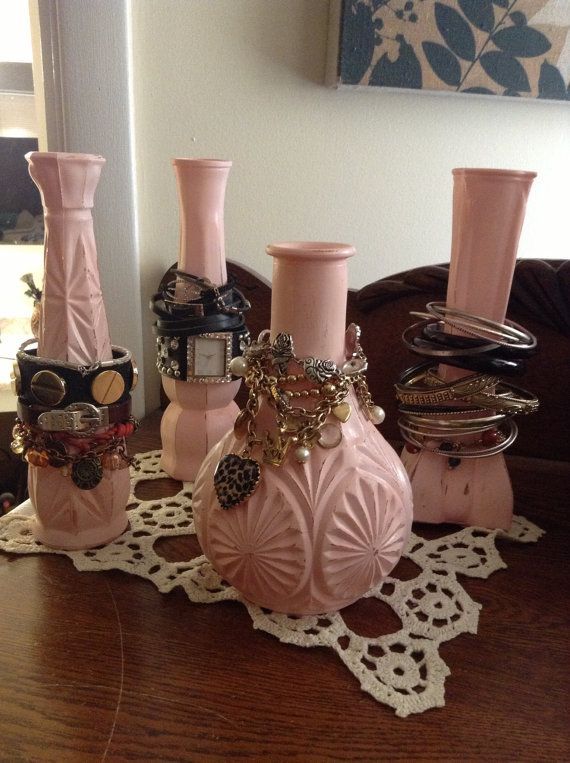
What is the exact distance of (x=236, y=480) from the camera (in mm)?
432

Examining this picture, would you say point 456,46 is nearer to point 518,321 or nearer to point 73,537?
point 518,321

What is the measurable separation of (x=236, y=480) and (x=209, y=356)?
223 millimetres

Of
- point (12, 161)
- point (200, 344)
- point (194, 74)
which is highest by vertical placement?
point (194, 74)

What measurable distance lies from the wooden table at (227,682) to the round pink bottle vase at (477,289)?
8 centimetres

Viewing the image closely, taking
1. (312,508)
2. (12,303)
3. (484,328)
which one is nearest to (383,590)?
(312,508)

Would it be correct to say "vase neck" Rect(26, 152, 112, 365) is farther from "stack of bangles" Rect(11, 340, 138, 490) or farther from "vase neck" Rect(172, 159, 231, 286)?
"vase neck" Rect(172, 159, 231, 286)

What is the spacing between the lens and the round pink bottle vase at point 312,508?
0.42 meters

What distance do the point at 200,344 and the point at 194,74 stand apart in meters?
0.38

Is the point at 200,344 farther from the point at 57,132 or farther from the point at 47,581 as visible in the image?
the point at 57,132

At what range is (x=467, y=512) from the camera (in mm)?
582

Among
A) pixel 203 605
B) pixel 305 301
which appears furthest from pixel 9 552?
pixel 305 301

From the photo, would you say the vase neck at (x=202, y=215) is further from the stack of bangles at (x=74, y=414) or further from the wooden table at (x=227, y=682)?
the wooden table at (x=227, y=682)

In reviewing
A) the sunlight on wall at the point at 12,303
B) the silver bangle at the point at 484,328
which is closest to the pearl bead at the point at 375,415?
the silver bangle at the point at 484,328

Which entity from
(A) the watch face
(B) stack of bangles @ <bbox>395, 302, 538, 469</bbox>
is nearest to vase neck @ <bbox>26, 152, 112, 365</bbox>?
(A) the watch face
